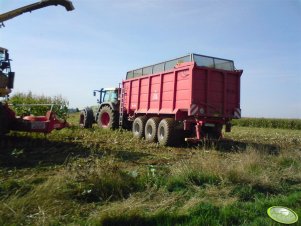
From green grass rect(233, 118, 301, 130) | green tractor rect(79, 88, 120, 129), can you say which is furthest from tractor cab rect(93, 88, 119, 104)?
green grass rect(233, 118, 301, 130)

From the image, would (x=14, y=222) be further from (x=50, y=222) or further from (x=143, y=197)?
(x=143, y=197)

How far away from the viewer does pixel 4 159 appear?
7.62 metres

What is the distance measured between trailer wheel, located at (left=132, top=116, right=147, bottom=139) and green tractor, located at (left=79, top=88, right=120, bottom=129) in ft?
7.62

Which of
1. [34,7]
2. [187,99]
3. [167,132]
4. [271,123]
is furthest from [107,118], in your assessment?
[271,123]

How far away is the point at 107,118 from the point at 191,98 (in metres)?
7.32

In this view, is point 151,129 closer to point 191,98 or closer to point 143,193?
point 191,98

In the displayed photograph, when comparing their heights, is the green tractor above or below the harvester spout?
below

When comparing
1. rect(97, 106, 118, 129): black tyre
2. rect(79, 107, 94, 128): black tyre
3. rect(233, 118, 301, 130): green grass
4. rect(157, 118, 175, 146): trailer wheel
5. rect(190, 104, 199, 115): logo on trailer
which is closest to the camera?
rect(190, 104, 199, 115): logo on trailer

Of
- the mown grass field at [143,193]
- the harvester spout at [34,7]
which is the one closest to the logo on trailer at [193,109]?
the mown grass field at [143,193]

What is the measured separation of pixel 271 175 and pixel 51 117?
6.57 meters

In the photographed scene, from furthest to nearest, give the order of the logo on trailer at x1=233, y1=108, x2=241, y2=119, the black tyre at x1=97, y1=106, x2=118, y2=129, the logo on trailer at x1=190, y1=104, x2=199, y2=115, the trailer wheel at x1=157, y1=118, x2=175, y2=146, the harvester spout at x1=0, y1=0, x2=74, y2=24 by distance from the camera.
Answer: the black tyre at x1=97, y1=106, x2=118, y2=129
the logo on trailer at x1=233, y1=108, x2=241, y2=119
the trailer wheel at x1=157, y1=118, x2=175, y2=146
the logo on trailer at x1=190, y1=104, x2=199, y2=115
the harvester spout at x1=0, y1=0, x2=74, y2=24

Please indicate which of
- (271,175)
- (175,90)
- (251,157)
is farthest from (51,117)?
(271,175)

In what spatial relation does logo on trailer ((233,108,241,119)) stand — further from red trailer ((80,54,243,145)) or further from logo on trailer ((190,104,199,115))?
logo on trailer ((190,104,199,115))

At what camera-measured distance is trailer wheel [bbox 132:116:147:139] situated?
45.5 feet
